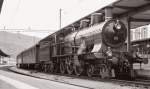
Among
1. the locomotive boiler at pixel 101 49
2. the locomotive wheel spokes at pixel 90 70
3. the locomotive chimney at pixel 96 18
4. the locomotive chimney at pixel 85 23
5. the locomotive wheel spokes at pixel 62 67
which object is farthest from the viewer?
the locomotive wheel spokes at pixel 62 67

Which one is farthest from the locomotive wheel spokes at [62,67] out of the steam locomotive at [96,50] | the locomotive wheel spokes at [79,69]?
the locomotive wheel spokes at [79,69]

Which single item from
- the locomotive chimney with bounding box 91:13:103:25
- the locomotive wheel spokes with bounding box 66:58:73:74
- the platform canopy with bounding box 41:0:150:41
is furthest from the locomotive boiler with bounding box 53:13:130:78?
the platform canopy with bounding box 41:0:150:41

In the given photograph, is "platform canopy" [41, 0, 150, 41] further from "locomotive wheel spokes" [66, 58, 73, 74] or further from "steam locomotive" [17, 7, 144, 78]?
"locomotive wheel spokes" [66, 58, 73, 74]

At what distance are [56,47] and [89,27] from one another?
16.6ft

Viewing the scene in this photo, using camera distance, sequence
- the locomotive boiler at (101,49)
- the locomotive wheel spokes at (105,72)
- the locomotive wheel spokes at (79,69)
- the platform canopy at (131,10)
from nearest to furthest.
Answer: the locomotive wheel spokes at (105,72) → the locomotive boiler at (101,49) → the platform canopy at (131,10) → the locomotive wheel spokes at (79,69)

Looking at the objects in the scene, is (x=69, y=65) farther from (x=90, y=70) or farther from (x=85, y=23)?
(x=85, y=23)

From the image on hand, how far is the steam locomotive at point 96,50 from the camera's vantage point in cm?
1526

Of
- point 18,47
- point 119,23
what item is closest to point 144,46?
point 119,23

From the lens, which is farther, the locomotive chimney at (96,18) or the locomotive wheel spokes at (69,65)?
the locomotive wheel spokes at (69,65)

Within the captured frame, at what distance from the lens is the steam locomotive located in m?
15.3

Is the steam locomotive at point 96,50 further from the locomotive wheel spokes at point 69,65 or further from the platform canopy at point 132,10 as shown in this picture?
the platform canopy at point 132,10

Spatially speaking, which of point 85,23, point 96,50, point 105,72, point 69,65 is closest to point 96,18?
point 85,23

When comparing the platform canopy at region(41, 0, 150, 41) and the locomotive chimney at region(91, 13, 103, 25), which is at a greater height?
the platform canopy at region(41, 0, 150, 41)

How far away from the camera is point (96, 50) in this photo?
50.7ft
